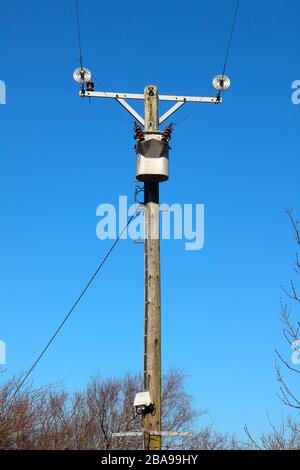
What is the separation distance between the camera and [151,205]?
32.3ft

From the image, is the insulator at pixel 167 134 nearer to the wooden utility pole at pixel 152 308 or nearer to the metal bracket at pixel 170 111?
the wooden utility pole at pixel 152 308

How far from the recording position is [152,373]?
908 centimetres

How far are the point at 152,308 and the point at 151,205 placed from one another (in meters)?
1.37

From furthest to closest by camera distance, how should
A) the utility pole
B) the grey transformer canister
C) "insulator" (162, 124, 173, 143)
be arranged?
"insulator" (162, 124, 173, 143), the grey transformer canister, the utility pole

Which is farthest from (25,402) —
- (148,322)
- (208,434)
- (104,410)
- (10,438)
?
(148,322)

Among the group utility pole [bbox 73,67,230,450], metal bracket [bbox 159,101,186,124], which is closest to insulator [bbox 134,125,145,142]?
utility pole [bbox 73,67,230,450]

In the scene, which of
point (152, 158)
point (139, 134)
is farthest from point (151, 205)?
point (139, 134)

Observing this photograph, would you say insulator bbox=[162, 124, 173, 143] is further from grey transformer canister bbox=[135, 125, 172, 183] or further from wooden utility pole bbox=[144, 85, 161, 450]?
wooden utility pole bbox=[144, 85, 161, 450]

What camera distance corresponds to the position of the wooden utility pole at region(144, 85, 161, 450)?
29.3ft

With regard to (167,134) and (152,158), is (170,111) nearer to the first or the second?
(167,134)

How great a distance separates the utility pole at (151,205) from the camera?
29.3 ft

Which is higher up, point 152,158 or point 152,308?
point 152,158
